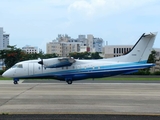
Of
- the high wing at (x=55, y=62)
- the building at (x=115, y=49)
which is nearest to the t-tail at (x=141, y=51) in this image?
the high wing at (x=55, y=62)

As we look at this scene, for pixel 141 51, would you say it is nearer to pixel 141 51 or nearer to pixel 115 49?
pixel 141 51

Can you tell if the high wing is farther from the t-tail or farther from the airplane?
the t-tail

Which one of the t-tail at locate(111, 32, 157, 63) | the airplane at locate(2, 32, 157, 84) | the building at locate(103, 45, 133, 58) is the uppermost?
the building at locate(103, 45, 133, 58)

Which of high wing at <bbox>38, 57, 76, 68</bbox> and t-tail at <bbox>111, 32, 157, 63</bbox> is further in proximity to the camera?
t-tail at <bbox>111, 32, 157, 63</bbox>

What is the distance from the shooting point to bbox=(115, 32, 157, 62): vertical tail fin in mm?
33844

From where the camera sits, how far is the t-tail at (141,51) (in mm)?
33844

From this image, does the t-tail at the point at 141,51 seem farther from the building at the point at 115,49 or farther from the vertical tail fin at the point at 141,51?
the building at the point at 115,49

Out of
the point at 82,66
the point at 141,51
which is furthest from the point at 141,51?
the point at 82,66

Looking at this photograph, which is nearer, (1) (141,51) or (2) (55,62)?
(2) (55,62)

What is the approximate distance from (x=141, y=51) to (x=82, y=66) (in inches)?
254

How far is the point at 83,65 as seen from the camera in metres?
34.1

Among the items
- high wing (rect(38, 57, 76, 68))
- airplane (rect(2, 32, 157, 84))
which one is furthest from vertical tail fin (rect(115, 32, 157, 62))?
high wing (rect(38, 57, 76, 68))

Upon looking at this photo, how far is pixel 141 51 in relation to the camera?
34.2m
